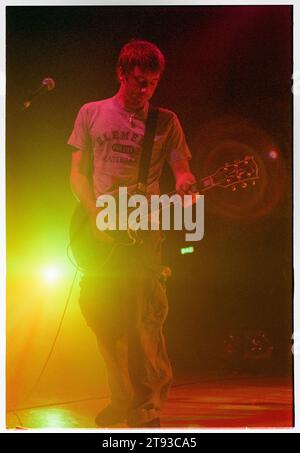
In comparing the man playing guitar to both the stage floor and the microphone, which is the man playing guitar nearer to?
the stage floor

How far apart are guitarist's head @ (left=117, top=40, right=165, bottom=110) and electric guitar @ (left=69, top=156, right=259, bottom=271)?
563mm

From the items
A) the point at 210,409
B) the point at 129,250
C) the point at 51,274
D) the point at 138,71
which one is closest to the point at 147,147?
the point at 138,71

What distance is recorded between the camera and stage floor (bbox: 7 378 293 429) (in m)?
3.54

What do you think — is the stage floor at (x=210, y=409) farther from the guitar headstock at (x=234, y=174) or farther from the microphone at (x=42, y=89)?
the microphone at (x=42, y=89)

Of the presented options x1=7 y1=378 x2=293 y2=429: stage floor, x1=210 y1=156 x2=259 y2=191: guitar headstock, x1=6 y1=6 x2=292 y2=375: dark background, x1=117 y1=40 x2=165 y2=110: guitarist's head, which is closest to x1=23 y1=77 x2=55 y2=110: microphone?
x1=6 y1=6 x2=292 y2=375: dark background

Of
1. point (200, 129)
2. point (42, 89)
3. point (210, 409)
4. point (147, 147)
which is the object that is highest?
point (42, 89)

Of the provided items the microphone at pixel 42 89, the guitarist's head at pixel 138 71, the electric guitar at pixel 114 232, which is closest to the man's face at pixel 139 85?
the guitarist's head at pixel 138 71

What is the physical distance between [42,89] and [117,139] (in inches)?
19.1

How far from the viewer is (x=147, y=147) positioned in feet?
12.1

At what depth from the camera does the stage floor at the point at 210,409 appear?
3537 millimetres

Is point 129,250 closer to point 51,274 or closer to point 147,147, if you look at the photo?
point 51,274

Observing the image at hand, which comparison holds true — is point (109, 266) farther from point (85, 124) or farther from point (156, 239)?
point (85, 124)

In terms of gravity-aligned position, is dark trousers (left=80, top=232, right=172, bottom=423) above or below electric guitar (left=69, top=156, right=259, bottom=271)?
below
